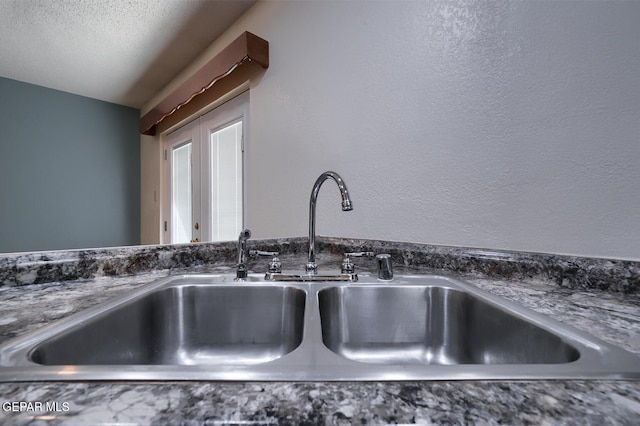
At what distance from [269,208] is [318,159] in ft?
1.69

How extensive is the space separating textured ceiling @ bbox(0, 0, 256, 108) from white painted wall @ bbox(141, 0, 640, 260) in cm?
92

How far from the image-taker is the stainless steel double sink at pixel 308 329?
1.26 ft

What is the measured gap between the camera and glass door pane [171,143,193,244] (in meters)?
2.78

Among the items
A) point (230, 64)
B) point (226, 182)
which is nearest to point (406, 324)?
point (230, 64)

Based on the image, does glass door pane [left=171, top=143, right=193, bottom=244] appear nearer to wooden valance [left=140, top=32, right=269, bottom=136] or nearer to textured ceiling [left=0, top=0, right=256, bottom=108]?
wooden valance [left=140, top=32, right=269, bottom=136]

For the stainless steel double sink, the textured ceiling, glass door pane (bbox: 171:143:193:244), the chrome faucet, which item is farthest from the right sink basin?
glass door pane (bbox: 171:143:193:244)

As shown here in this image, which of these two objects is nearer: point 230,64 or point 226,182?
point 230,64

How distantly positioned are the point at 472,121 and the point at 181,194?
2914mm

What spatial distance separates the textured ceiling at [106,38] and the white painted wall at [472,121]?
3.03 feet

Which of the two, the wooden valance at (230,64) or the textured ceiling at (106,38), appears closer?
the wooden valance at (230,64)

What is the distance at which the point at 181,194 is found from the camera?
2.93 metres

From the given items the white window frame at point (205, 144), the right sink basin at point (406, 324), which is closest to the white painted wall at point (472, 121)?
the right sink basin at point (406, 324)

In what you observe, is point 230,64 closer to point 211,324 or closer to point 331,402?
point 211,324

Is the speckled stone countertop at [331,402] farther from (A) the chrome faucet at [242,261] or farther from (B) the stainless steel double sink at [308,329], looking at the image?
(A) the chrome faucet at [242,261]
